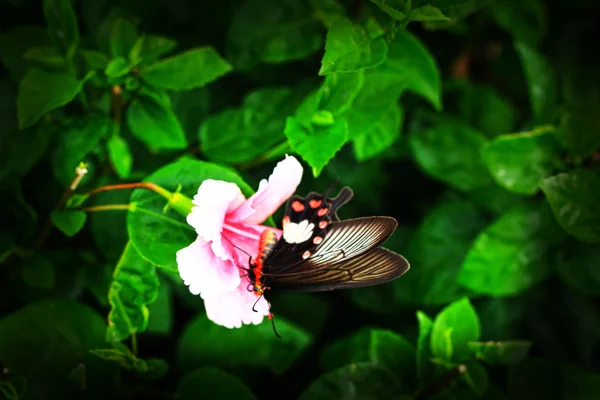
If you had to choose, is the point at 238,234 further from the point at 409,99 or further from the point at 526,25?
the point at 526,25

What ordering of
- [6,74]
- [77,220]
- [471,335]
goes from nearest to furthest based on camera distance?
[77,220] < [471,335] < [6,74]

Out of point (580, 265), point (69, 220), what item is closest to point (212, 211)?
point (69, 220)

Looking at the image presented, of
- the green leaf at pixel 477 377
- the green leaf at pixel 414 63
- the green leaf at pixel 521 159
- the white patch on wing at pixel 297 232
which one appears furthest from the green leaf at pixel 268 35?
the green leaf at pixel 477 377

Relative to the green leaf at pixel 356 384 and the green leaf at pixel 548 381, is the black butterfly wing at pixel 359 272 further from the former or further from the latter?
the green leaf at pixel 548 381

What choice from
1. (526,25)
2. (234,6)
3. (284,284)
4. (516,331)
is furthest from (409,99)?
(284,284)

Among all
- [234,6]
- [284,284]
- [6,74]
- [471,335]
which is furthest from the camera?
[234,6]

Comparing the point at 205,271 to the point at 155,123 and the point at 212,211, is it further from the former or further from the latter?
the point at 155,123
